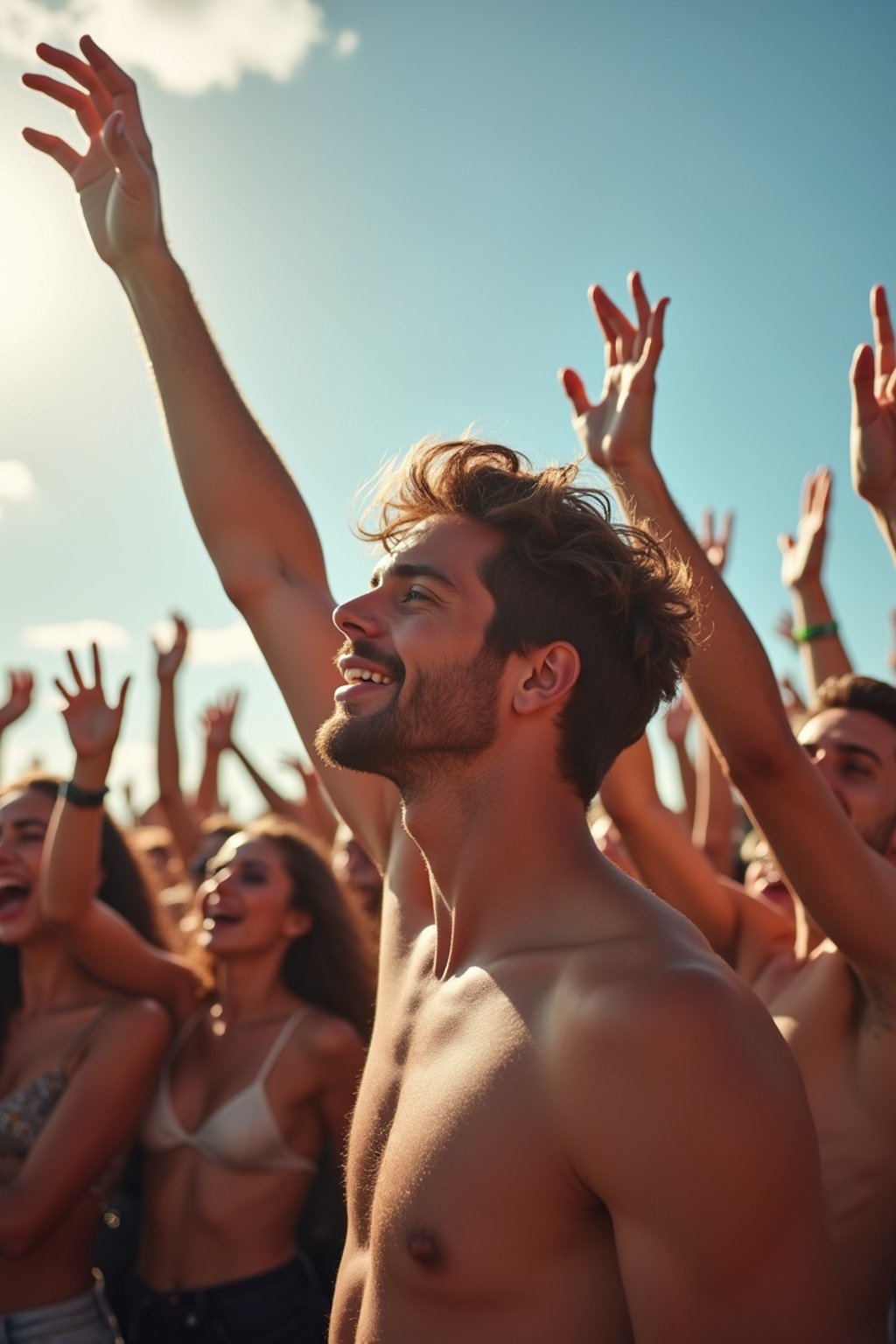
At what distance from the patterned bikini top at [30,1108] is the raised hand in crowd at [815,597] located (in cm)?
310

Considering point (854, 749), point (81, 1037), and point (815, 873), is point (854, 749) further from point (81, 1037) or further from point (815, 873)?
point (81, 1037)

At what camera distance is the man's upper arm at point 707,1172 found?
1.31 m

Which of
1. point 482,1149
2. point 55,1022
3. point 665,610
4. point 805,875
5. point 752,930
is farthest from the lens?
point 55,1022

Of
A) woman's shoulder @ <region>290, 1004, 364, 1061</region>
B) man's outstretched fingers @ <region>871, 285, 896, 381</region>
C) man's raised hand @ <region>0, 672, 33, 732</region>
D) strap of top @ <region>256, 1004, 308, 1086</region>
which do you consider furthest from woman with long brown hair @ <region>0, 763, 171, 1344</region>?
man's outstretched fingers @ <region>871, 285, 896, 381</region>

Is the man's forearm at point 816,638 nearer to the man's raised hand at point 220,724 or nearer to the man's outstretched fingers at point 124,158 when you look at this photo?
the man's outstretched fingers at point 124,158

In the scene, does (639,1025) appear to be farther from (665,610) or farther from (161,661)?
(161,661)

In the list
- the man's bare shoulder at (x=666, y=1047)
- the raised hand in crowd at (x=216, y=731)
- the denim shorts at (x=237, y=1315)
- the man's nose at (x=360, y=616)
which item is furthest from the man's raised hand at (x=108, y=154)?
the raised hand in crowd at (x=216, y=731)

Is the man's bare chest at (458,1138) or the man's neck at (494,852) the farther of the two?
the man's neck at (494,852)

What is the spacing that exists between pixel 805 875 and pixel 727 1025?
1.14m

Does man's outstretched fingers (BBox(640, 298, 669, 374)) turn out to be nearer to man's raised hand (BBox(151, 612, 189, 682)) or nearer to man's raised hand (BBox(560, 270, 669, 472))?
man's raised hand (BBox(560, 270, 669, 472))

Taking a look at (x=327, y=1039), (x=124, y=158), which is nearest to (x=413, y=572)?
(x=124, y=158)

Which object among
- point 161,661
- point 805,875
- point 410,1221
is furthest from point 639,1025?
point 161,661

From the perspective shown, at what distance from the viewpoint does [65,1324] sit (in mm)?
3479

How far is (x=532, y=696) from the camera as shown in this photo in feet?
6.77
